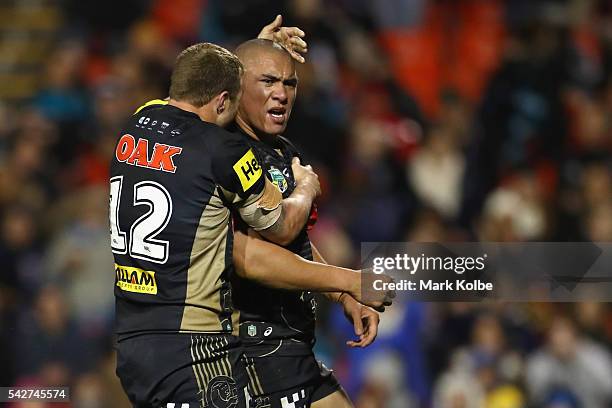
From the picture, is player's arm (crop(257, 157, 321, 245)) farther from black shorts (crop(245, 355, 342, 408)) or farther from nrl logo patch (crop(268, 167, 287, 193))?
black shorts (crop(245, 355, 342, 408))

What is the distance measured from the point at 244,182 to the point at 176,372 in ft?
2.28

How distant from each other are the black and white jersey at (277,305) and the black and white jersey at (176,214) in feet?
1.29

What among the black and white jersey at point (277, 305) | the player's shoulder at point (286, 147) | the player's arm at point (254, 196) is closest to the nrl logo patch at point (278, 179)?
the black and white jersey at point (277, 305)

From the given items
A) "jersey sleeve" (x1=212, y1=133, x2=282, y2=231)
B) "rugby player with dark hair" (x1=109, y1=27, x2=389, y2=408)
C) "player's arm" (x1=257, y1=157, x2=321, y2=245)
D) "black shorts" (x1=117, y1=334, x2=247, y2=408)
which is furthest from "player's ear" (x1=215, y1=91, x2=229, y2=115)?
"black shorts" (x1=117, y1=334, x2=247, y2=408)

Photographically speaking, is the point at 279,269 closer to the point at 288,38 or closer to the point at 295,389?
the point at 295,389

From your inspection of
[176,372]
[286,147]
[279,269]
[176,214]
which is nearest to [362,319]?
[279,269]

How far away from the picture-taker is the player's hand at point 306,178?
13.9 feet

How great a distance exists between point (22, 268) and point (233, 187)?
436cm

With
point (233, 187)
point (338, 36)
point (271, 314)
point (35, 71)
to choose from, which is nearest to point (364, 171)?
point (338, 36)

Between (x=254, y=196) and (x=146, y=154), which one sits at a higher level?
(x=146, y=154)

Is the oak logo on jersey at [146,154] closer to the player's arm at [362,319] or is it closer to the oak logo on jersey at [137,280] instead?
the oak logo on jersey at [137,280]

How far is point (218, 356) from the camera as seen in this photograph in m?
3.88

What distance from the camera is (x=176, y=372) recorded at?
12.4 feet

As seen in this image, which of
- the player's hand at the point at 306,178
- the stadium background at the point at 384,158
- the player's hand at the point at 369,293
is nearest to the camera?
the player's hand at the point at 369,293
